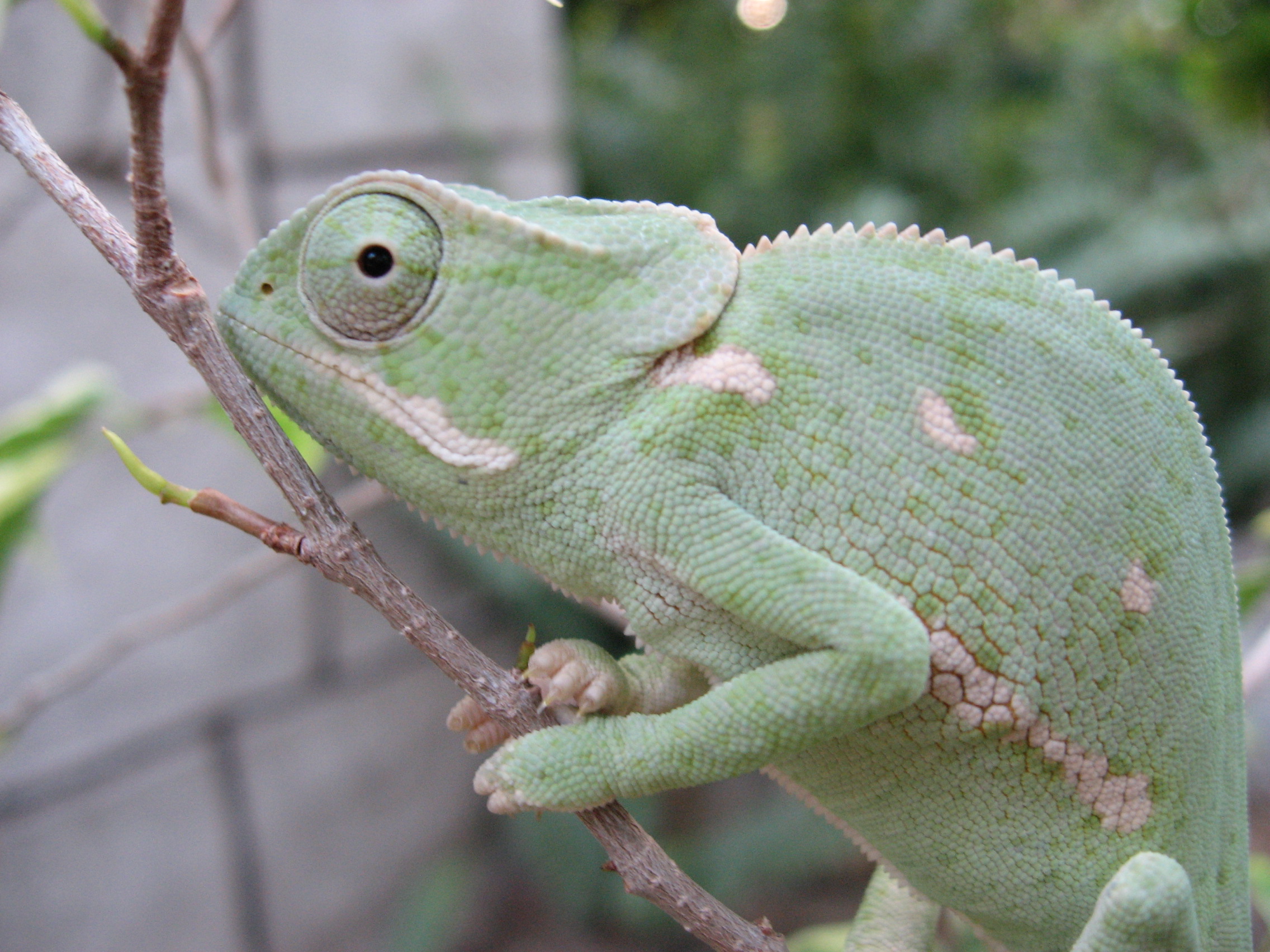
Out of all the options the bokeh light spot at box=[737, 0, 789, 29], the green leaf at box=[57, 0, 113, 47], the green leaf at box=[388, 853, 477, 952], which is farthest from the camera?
the bokeh light spot at box=[737, 0, 789, 29]

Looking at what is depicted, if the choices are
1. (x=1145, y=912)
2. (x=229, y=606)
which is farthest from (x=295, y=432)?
(x=229, y=606)

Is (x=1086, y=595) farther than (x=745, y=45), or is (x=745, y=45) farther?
(x=745, y=45)

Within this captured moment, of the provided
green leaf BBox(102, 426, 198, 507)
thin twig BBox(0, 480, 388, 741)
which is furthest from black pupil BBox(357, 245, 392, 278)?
thin twig BBox(0, 480, 388, 741)

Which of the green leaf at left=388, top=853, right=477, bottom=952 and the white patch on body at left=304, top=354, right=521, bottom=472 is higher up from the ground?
the white patch on body at left=304, top=354, right=521, bottom=472

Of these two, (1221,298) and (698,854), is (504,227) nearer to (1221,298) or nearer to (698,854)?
(698,854)

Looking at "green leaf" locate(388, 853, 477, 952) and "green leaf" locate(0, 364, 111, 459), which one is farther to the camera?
"green leaf" locate(388, 853, 477, 952)

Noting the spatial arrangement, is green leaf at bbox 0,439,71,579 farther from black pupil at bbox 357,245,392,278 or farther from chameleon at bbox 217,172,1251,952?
black pupil at bbox 357,245,392,278

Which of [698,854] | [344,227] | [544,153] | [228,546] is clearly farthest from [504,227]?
[544,153]
